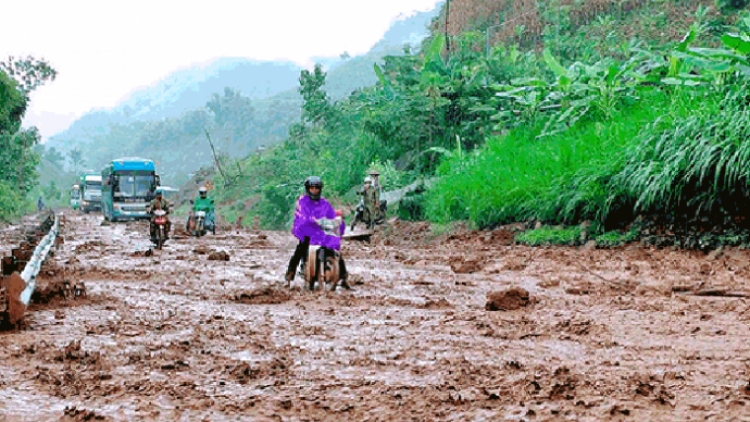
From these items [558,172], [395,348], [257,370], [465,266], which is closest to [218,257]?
[465,266]

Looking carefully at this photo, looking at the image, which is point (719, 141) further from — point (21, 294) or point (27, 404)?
point (27, 404)

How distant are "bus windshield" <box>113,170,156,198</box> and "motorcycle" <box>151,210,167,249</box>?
15.6 m

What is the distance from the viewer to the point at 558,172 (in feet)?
45.9

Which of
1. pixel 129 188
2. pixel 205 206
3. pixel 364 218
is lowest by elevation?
pixel 129 188

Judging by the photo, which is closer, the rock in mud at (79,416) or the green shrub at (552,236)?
the rock in mud at (79,416)

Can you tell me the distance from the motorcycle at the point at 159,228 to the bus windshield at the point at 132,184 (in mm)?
15574

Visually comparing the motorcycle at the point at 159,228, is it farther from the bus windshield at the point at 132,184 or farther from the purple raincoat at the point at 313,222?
the bus windshield at the point at 132,184

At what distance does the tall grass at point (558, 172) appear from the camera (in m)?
12.3

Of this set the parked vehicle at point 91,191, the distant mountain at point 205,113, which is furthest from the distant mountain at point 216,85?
the parked vehicle at point 91,191

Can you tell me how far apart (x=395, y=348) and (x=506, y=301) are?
2.09 m

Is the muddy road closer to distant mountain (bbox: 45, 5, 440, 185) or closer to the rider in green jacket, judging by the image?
the rider in green jacket

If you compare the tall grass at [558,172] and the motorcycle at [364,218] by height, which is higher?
the tall grass at [558,172]

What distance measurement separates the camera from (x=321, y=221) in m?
8.87

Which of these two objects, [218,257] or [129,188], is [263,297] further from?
[129,188]
